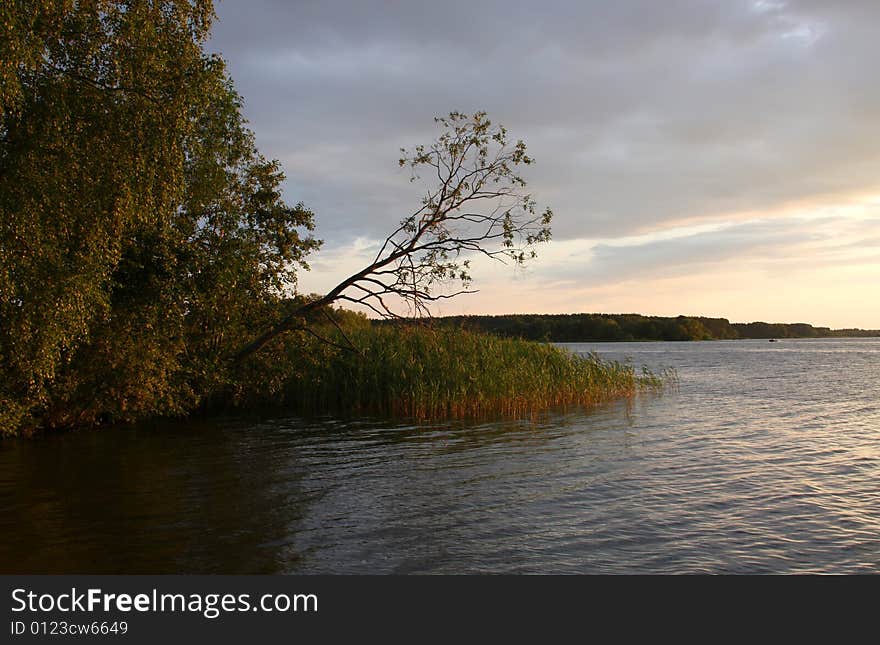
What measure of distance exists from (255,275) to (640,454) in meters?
12.9

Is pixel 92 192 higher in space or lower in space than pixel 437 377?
higher

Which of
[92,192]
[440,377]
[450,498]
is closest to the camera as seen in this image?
[450,498]

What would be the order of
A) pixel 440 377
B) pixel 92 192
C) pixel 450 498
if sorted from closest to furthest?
pixel 450 498
pixel 92 192
pixel 440 377

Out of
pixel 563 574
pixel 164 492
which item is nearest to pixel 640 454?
pixel 563 574

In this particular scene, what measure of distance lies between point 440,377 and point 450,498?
34.3 feet

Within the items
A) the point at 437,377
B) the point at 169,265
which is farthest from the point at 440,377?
the point at 169,265

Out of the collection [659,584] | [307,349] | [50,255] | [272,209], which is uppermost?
[272,209]

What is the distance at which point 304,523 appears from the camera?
32.7 feet

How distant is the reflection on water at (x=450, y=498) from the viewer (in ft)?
27.3

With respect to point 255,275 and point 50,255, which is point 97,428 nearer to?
point 255,275

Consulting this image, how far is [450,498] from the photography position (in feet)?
37.2

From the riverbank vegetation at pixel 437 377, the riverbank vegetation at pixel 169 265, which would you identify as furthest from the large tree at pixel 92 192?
the riverbank vegetation at pixel 437 377

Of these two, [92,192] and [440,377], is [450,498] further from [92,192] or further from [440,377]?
[440,377]

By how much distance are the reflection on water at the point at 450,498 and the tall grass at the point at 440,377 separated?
183cm
